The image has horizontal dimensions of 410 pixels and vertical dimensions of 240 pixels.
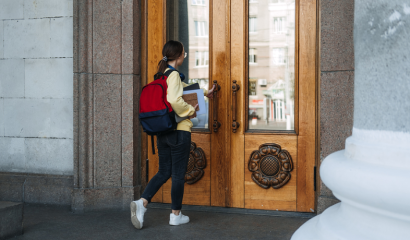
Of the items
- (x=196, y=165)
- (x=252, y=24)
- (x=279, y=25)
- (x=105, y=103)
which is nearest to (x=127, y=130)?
(x=105, y=103)

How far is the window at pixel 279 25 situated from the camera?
13.3ft

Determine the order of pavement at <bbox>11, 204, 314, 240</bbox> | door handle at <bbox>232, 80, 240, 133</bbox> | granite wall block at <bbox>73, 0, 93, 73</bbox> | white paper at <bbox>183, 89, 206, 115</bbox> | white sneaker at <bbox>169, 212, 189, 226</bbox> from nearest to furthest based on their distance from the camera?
pavement at <bbox>11, 204, 314, 240</bbox> < white paper at <bbox>183, 89, 206, 115</bbox> < white sneaker at <bbox>169, 212, 189, 226</bbox> < door handle at <bbox>232, 80, 240, 133</bbox> < granite wall block at <bbox>73, 0, 93, 73</bbox>

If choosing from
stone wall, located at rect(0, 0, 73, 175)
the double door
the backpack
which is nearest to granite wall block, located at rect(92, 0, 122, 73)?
stone wall, located at rect(0, 0, 73, 175)

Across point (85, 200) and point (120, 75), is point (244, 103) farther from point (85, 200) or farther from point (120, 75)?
point (85, 200)

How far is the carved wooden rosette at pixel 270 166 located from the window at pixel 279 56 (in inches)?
34.8

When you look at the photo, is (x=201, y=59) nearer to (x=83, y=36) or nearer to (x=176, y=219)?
(x=83, y=36)

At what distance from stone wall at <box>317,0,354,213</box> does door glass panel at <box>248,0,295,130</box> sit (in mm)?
421

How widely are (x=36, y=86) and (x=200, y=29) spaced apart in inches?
83.8

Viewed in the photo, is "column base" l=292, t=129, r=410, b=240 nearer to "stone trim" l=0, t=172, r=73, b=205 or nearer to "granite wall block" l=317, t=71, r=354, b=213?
"granite wall block" l=317, t=71, r=354, b=213

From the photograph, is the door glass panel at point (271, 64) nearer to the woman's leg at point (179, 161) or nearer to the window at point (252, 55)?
the window at point (252, 55)

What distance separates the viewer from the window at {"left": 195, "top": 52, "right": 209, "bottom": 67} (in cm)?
430

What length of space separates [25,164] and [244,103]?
2806mm

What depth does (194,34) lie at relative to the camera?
4340 millimetres

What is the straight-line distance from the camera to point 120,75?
431 centimetres
